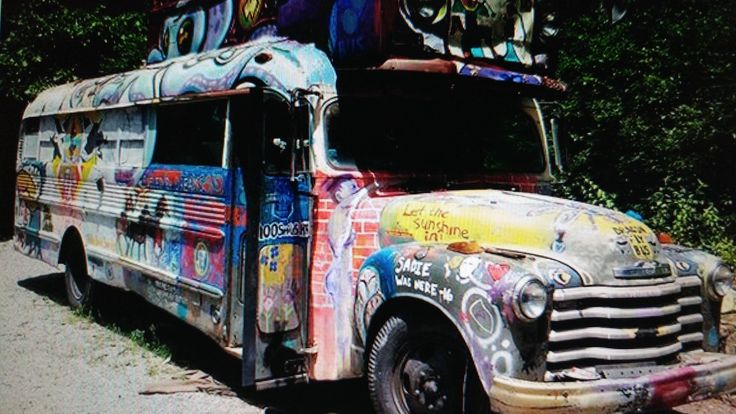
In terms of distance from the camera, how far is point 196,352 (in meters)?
6.65

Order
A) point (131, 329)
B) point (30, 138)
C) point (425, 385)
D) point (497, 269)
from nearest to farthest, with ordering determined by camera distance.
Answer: point (497, 269) → point (425, 385) → point (131, 329) → point (30, 138)

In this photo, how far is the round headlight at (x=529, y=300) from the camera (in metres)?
3.50

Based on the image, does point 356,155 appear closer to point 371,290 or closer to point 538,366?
point 371,290

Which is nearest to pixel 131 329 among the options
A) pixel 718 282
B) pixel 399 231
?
pixel 399 231

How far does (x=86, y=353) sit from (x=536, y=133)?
467 centimetres

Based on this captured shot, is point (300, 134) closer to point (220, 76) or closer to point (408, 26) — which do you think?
point (408, 26)

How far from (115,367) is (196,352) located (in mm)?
830

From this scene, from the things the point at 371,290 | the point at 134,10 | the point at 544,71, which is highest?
the point at 134,10

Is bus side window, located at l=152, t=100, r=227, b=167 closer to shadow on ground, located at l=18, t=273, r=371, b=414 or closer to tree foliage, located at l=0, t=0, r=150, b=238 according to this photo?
shadow on ground, located at l=18, t=273, r=371, b=414

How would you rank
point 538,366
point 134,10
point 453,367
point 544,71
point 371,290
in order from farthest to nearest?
point 134,10 < point 544,71 < point 371,290 < point 453,367 < point 538,366

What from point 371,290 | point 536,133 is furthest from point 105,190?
point 536,133

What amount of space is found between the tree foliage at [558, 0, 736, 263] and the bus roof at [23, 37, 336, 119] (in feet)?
12.7

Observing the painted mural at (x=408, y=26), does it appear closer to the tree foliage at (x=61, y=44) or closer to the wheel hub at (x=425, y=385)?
the wheel hub at (x=425, y=385)

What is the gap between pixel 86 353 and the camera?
6445mm
